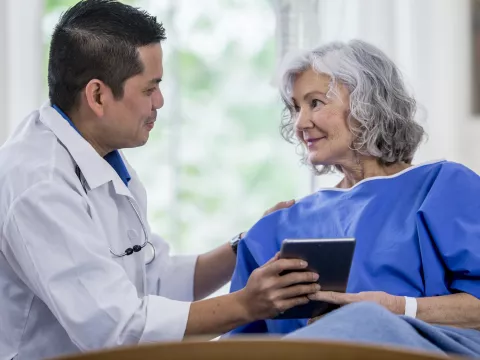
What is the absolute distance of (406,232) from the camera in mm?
1862

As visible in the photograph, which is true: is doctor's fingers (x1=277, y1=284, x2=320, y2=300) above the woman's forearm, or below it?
above

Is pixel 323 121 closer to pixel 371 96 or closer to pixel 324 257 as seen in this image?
pixel 371 96

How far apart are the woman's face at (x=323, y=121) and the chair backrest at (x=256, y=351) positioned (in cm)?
128

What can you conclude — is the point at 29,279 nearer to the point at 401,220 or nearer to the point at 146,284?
the point at 146,284

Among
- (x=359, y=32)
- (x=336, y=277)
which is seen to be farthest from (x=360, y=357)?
(x=359, y=32)

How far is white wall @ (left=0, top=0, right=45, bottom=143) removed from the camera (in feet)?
9.50

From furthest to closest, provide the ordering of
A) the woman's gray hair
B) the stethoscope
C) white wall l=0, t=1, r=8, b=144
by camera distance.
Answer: white wall l=0, t=1, r=8, b=144
the woman's gray hair
the stethoscope

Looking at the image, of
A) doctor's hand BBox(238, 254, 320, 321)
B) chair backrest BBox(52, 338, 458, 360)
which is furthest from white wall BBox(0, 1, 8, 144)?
chair backrest BBox(52, 338, 458, 360)

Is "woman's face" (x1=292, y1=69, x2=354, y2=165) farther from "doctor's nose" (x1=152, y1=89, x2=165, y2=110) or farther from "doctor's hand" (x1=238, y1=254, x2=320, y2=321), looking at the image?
"doctor's hand" (x1=238, y1=254, x2=320, y2=321)

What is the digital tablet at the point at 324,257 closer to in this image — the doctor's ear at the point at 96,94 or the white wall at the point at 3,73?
the doctor's ear at the point at 96,94

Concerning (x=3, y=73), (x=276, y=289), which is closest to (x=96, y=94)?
(x=276, y=289)

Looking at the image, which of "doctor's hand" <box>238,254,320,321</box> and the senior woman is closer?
"doctor's hand" <box>238,254,320,321</box>

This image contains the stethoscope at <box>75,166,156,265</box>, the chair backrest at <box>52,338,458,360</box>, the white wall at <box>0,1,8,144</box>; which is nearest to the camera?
the chair backrest at <box>52,338,458,360</box>

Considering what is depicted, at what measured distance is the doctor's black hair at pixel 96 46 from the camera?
1.90m
